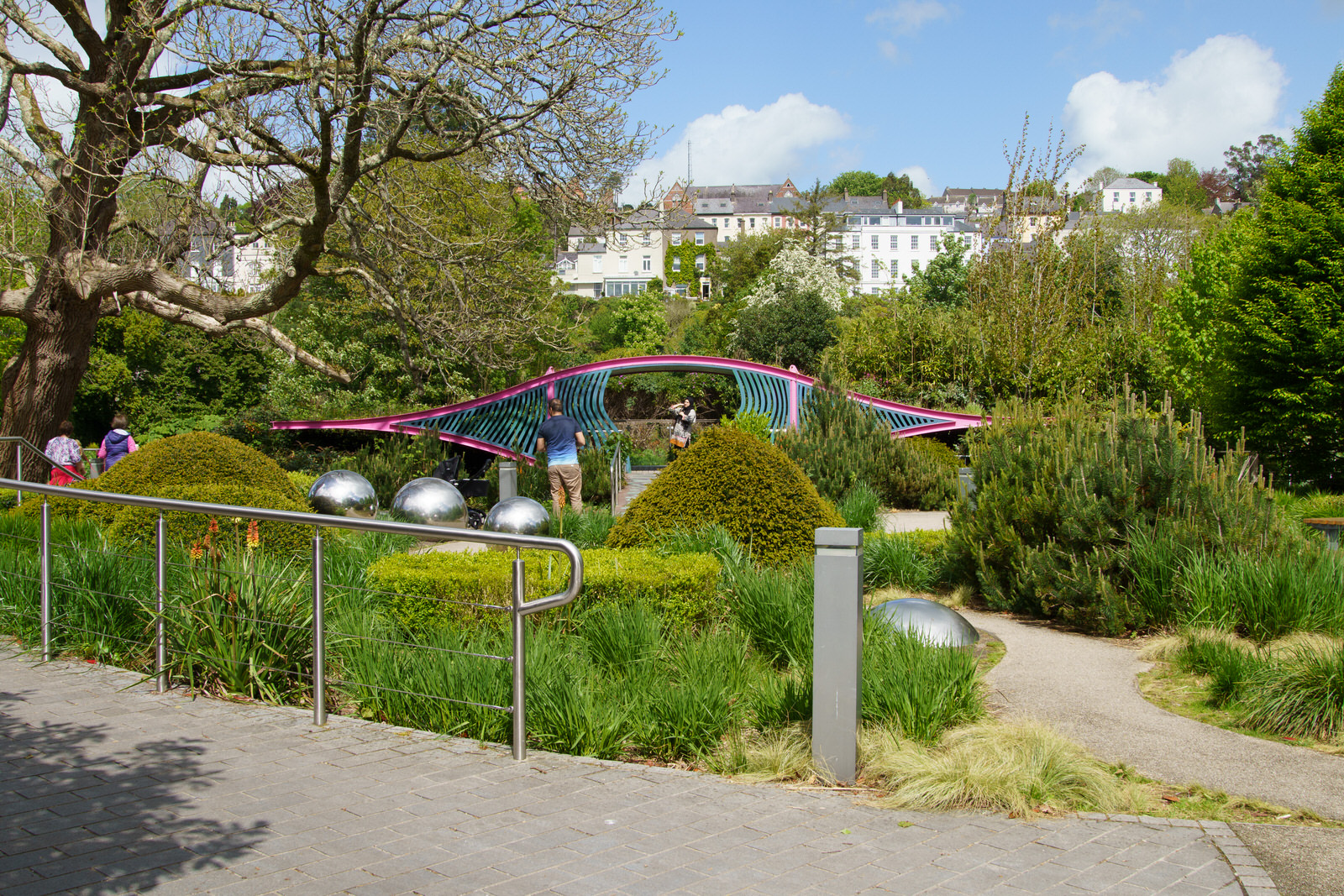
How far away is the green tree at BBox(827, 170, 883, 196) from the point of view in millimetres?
139625

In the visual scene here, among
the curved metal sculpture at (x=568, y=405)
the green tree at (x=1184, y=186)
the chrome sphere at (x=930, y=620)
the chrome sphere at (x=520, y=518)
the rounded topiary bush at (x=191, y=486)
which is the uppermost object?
the green tree at (x=1184, y=186)

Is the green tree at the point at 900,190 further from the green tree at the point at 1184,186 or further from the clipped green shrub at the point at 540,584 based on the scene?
the clipped green shrub at the point at 540,584

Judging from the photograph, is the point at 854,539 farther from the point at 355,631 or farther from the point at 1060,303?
the point at 1060,303

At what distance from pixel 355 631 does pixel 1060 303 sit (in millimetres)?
21619

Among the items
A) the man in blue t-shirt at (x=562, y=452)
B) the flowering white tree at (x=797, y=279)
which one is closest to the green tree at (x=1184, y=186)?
the flowering white tree at (x=797, y=279)

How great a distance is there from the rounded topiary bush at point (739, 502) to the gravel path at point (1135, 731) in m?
1.88

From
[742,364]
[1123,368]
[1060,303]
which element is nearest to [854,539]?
[742,364]

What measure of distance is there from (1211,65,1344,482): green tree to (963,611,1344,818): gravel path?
11.8m

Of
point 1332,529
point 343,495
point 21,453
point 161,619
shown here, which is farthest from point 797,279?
point 161,619

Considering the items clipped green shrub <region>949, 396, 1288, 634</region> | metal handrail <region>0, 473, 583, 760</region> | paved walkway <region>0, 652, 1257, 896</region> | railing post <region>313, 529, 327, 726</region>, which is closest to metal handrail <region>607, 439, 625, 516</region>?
clipped green shrub <region>949, 396, 1288, 634</region>

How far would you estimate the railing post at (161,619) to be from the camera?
5820mm

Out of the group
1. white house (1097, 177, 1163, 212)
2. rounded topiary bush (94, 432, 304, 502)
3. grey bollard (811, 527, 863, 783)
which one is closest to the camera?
grey bollard (811, 527, 863, 783)

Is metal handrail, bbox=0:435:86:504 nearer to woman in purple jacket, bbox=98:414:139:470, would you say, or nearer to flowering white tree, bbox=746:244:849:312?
woman in purple jacket, bbox=98:414:139:470

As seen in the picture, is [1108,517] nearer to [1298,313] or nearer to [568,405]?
[1298,313]
